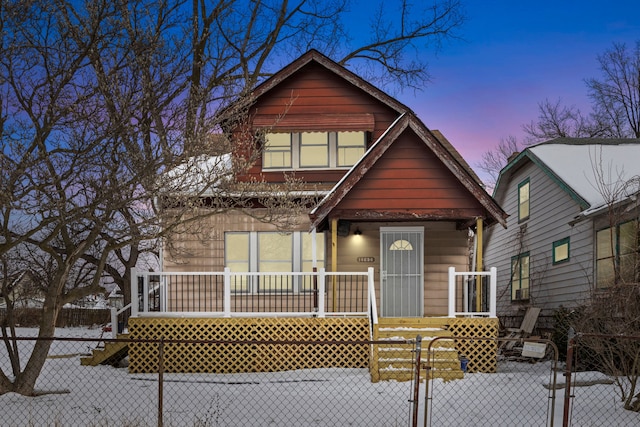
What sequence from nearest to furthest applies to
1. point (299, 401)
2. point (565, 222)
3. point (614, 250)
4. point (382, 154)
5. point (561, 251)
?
point (299, 401), point (382, 154), point (614, 250), point (565, 222), point (561, 251)

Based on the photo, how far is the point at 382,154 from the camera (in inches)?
572

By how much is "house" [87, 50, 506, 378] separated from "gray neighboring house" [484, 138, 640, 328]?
2725 millimetres

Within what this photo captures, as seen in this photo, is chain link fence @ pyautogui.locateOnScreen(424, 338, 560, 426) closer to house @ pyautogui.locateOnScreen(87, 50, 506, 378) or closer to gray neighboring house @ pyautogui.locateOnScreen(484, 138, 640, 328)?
house @ pyautogui.locateOnScreen(87, 50, 506, 378)

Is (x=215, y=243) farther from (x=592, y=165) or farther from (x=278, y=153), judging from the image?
(x=592, y=165)

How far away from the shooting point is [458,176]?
14.3 meters

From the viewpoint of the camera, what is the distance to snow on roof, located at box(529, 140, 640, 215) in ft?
51.3

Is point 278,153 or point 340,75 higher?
point 340,75

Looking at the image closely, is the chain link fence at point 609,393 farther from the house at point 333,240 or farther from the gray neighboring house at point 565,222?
the house at point 333,240

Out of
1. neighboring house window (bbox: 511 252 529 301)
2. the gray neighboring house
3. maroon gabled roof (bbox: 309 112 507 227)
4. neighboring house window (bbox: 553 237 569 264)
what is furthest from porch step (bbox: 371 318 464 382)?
neighboring house window (bbox: 511 252 529 301)

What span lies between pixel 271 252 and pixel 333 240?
8.80 feet

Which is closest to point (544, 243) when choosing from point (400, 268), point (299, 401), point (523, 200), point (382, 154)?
point (523, 200)

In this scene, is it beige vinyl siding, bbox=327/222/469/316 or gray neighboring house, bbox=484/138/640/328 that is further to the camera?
beige vinyl siding, bbox=327/222/469/316

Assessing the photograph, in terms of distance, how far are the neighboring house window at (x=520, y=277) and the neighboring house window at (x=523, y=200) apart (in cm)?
136

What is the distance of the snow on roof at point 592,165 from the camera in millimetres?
15643
